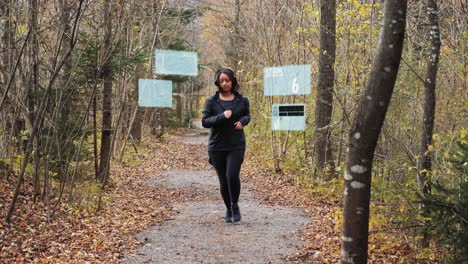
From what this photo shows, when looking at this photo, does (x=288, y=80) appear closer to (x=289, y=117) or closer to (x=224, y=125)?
(x=289, y=117)

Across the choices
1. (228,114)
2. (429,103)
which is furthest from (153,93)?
(429,103)

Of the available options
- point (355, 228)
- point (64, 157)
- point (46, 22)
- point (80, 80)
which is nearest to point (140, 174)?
point (64, 157)

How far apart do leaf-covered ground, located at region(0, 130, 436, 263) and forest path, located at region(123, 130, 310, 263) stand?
0.17 meters

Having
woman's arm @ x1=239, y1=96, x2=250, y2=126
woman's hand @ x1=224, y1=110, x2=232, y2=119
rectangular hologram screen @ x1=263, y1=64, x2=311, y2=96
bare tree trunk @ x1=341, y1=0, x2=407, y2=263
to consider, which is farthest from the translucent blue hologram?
bare tree trunk @ x1=341, y1=0, x2=407, y2=263

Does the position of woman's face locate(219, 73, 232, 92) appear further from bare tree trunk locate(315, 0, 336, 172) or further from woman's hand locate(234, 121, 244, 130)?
bare tree trunk locate(315, 0, 336, 172)

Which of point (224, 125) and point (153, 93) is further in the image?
point (153, 93)

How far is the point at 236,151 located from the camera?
20.6 feet

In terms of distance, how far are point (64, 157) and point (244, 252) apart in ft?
13.4

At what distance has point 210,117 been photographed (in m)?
6.26

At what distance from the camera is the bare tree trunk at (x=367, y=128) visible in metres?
3.27

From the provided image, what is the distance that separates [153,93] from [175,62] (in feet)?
3.68

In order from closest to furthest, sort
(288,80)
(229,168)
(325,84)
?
(229,168) < (325,84) < (288,80)

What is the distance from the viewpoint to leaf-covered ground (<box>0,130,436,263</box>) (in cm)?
521

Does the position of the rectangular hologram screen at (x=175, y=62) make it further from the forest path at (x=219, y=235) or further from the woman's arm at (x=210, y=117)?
the woman's arm at (x=210, y=117)
